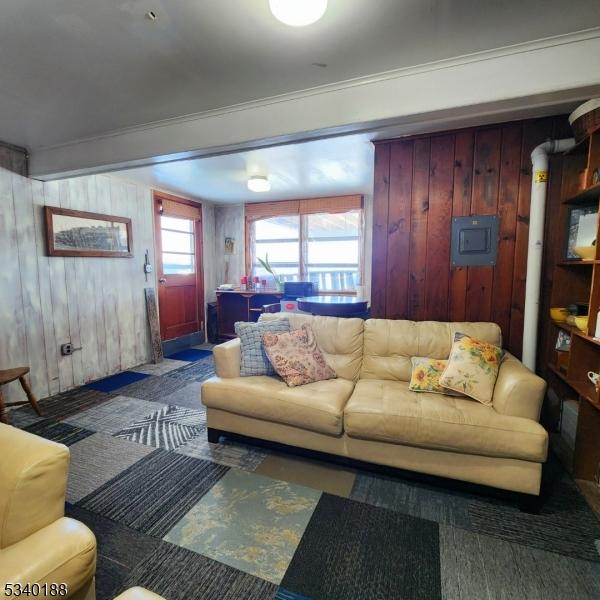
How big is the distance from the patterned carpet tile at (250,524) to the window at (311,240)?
3418 mm

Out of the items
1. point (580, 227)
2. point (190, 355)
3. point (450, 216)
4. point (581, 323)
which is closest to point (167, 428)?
point (190, 355)

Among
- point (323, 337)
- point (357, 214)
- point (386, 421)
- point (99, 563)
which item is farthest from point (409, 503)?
point (357, 214)

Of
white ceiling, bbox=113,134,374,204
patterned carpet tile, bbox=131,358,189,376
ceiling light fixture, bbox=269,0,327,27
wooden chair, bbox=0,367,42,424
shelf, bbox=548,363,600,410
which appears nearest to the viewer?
ceiling light fixture, bbox=269,0,327,27

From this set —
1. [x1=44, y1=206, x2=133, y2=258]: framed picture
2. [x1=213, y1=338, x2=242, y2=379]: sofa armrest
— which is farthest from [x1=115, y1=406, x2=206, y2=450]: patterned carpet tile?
[x1=44, y1=206, x2=133, y2=258]: framed picture

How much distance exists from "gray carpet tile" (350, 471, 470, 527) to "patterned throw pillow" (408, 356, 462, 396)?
0.54 meters

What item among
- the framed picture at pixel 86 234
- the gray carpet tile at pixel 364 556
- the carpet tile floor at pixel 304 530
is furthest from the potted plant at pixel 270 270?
the gray carpet tile at pixel 364 556

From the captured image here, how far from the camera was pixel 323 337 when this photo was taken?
259cm

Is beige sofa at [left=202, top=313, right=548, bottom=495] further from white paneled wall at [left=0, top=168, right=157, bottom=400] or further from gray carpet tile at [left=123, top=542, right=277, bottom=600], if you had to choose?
white paneled wall at [left=0, top=168, right=157, bottom=400]

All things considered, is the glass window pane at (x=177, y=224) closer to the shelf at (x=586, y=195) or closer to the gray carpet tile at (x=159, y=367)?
the gray carpet tile at (x=159, y=367)

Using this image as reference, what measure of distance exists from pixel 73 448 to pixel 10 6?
2.46m

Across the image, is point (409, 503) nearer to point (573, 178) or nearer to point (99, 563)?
point (99, 563)

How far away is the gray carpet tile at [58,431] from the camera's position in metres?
2.40

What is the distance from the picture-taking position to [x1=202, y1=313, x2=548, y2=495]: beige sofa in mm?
1663

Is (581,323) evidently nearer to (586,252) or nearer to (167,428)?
(586,252)
